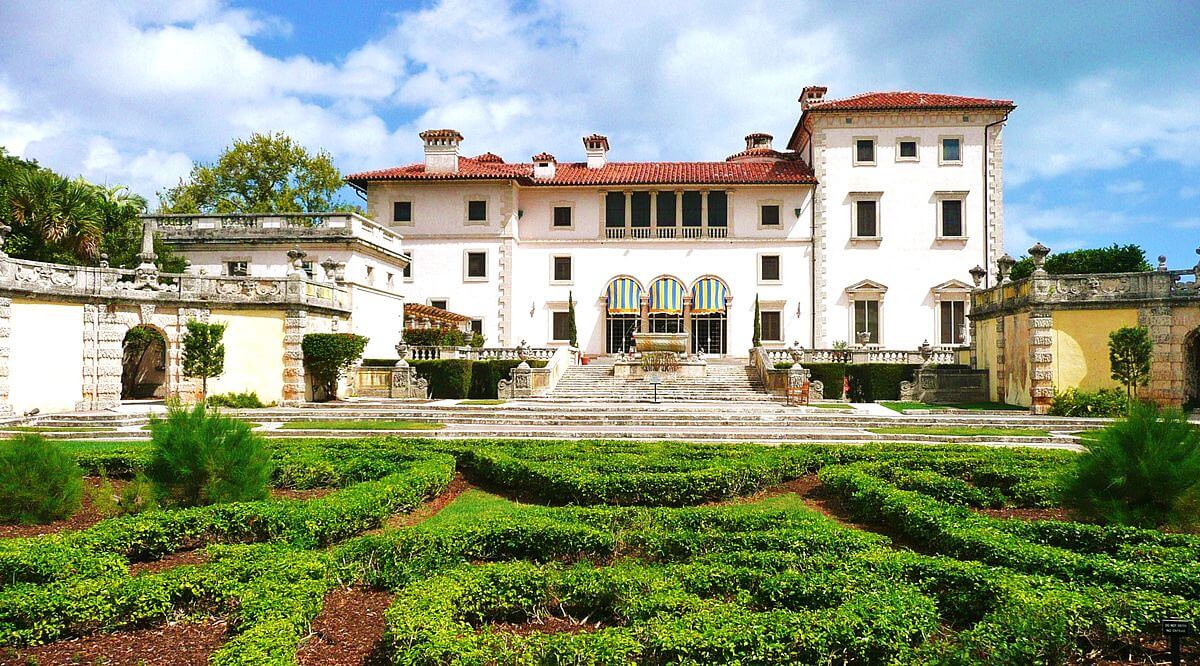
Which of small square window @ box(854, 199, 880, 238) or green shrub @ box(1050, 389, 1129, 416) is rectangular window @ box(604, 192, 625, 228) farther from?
green shrub @ box(1050, 389, 1129, 416)

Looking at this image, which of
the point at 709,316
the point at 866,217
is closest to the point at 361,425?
the point at 709,316

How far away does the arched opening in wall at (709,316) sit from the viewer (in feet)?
136

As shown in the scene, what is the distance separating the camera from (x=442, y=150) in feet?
142

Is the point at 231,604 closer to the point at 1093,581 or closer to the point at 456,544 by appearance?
the point at 456,544

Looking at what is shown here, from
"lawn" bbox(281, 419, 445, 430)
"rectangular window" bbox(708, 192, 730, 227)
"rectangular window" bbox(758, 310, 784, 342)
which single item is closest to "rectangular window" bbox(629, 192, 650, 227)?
"rectangular window" bbox(708, 192, 730, 227)

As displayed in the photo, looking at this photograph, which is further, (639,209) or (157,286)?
(639,209)

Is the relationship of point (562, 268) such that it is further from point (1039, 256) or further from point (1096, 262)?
point (1096, 262)

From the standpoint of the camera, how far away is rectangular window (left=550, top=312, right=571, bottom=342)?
139ft

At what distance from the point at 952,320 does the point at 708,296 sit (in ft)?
43.6

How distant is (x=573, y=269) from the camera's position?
140ft

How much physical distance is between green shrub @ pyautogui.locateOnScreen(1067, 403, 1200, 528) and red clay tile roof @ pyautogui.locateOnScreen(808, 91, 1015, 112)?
115 ft

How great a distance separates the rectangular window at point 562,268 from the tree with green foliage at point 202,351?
72.1ft

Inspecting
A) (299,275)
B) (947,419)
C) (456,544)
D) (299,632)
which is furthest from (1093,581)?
(299,275)

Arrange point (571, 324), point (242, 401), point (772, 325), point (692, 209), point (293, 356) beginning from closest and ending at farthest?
point (242, 401), point (293, 356), point (571, 324), point (772, 325), point (692, 209)
